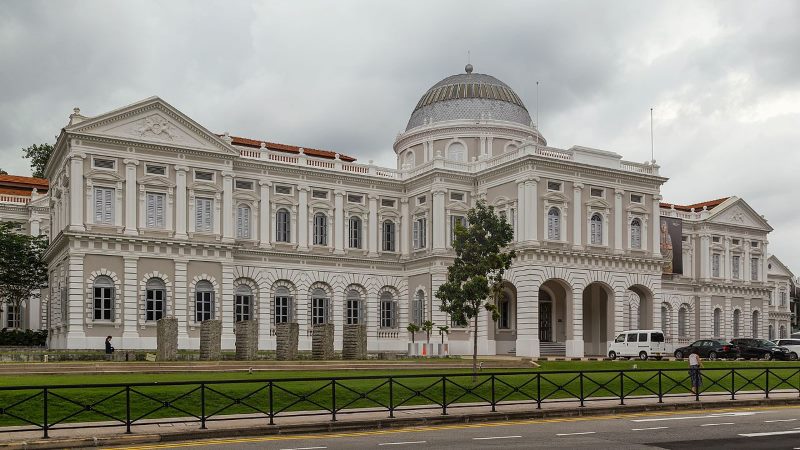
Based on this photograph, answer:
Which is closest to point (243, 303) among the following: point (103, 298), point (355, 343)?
point (103, 298)

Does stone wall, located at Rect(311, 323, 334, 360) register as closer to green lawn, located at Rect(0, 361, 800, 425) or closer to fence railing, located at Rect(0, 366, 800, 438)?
green lawn, located at Rect(0, 361, 800, 425)

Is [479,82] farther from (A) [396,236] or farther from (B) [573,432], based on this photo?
(B) [573,432]

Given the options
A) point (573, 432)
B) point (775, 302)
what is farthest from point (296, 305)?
point (775, 302)

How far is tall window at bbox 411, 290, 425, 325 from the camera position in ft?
213

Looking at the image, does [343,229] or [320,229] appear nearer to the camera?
[320,229]

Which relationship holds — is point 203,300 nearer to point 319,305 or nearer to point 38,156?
point 319,305

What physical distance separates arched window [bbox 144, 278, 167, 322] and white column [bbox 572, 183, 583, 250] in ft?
90.2

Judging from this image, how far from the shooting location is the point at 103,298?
173 ft

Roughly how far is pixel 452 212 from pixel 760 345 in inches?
885

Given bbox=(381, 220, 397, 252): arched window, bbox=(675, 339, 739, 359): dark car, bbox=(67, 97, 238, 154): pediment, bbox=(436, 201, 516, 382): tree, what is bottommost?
bbox=(675, 339, 739, 359): dark car

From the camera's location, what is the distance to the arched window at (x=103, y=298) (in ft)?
172

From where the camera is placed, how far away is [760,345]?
5653cm

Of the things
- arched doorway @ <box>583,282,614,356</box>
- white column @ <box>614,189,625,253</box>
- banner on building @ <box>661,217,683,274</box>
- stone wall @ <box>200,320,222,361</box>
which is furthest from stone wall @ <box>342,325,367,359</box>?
banner on building @ <box>661,217,683,274</box>

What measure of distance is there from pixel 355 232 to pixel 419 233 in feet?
15.8
